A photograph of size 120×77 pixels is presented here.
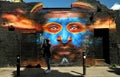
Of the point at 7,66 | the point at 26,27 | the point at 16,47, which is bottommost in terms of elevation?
the point at 7,66

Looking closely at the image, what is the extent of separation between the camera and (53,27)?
17484 millimetres

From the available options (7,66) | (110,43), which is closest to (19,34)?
(7,66)

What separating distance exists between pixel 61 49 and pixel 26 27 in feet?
7.67

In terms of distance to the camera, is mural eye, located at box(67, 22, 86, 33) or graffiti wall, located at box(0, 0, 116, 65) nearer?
graffiti wall, located at box(0, 0, 116, 65)

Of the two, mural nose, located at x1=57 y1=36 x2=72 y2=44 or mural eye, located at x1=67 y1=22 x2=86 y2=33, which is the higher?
mural eye, located at x1=67 y1=22 x2=86 y2=33

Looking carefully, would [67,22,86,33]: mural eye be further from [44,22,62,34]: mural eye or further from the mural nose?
[44,22,62,34]: mural eye

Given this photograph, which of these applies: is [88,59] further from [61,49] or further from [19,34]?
[19,34]

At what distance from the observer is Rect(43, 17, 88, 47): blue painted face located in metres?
17.5

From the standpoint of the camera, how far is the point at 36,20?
1745 centimetres

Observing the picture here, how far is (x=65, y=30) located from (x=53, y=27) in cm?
70

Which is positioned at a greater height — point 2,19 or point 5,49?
point 2,19

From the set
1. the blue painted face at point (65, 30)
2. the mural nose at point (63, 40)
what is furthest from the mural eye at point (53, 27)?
the mural nose at point (63, 40)

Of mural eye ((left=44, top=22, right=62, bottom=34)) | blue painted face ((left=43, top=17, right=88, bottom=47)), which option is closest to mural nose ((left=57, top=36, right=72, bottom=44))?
blue painted face ((left=43, top=17, right=88, bottom=47))

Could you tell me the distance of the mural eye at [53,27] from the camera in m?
17.5
